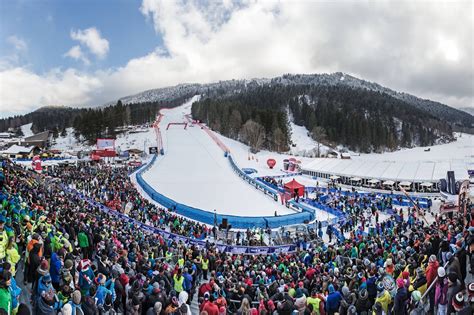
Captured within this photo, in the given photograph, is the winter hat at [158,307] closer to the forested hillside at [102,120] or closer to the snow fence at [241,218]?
the snow fence at [241,218]

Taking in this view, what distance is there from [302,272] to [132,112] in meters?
98.3

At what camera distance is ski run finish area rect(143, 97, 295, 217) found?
2593 cm

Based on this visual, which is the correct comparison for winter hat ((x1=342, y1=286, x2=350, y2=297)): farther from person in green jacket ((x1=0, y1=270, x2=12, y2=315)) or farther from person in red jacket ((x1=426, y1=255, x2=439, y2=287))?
person in green jacket ((x1=0, y1=270, x2=12, y2=315))

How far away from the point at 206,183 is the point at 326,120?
68.7 metres

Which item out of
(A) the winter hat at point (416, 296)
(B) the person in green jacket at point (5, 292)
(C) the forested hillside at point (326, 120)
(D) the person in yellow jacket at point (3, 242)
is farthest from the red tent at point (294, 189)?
(C) the forested hillside at point (326, 120)

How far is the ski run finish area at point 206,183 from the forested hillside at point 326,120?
49.4 ft

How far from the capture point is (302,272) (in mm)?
10359

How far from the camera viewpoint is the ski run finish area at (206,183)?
2593 centimetres

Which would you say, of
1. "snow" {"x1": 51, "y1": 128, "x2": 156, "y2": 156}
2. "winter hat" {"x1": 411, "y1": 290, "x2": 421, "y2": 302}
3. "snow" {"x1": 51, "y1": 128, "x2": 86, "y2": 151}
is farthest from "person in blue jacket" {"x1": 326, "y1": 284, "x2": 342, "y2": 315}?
"snow" {"x1": 51, "y1": 128, "x2": 86, "y2": 151}

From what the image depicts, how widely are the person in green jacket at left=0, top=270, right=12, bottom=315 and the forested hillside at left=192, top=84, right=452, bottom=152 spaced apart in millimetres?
58640

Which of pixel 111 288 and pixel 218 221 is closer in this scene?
pixel 111 288

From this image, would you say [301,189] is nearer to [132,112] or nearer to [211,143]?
[211,143]

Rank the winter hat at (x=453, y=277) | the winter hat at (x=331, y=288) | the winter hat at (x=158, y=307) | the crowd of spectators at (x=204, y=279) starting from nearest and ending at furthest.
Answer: the winter hat at (x=453, y=277), the crowd of spectators at (x=204, y=279), the winter hat at (x=158, y=307), the winter hat at (x=331, y=288)

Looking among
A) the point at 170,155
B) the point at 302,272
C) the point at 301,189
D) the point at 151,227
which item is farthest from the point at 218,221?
the point at 170,155
